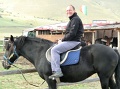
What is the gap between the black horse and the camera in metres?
6.00

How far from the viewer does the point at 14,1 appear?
638 feet

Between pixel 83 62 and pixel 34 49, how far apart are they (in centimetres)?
122

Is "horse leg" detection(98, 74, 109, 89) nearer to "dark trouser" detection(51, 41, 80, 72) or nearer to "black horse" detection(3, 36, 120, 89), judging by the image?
"black horse" detection(3, 36, 120, 89)

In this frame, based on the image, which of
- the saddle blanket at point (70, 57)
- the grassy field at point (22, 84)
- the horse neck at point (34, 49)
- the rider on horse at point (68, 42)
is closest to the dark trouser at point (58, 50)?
the rider on horse at point (68, 42)

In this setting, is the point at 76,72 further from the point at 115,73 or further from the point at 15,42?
the point at 15,42

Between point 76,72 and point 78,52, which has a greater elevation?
point 78,52

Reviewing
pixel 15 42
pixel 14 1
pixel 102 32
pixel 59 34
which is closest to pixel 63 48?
pixel 15 42

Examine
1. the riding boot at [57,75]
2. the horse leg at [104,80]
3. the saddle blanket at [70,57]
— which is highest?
the saddle blanket at [70,57]

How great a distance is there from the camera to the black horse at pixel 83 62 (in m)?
6.00

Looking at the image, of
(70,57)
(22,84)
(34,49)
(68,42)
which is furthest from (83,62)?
(22,84)

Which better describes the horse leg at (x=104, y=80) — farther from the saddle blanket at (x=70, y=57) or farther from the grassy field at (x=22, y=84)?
the grassy field at (x=22, y=84)

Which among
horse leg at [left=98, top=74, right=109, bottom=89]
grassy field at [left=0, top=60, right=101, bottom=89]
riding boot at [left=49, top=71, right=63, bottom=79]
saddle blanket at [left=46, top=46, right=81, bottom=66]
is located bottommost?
grassy field at [left=0, top=60, right=101, bottom=89]

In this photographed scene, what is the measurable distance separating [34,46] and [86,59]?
130cm

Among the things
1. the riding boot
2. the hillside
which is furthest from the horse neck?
the hillside
